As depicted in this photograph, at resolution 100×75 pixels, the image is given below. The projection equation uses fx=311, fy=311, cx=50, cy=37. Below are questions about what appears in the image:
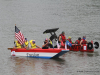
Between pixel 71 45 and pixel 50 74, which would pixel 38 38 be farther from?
pixel 50 74

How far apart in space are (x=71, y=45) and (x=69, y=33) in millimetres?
14954

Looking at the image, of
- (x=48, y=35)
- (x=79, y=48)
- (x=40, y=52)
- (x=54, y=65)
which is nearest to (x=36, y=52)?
(x=40, y=52)

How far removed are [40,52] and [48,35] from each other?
1865cm

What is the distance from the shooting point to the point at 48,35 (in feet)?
171

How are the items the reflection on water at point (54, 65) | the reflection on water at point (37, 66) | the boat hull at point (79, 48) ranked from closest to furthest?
the reflection on water at point (37, 66), the reflection on water at point (54, 65), the boat hull at point (79, 48)

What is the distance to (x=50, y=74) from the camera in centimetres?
2745

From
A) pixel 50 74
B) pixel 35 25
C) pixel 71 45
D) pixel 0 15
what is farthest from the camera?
pixel 0 15

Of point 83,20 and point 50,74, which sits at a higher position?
point 83,20

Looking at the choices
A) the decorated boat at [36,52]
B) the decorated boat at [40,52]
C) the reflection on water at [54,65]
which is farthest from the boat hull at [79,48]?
the decorated boat at [36,52]

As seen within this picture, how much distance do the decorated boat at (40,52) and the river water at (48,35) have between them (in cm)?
52

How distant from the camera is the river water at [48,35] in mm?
29428

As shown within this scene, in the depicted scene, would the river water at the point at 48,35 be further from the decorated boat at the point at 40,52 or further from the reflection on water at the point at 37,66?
the decorated boat at the point at 40,52

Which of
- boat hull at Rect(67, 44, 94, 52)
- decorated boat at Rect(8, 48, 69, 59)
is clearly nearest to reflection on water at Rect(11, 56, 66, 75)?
decorated boat at Rect(8, 48, 69, 59)

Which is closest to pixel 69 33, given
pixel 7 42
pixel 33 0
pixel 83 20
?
pixel 7 42
